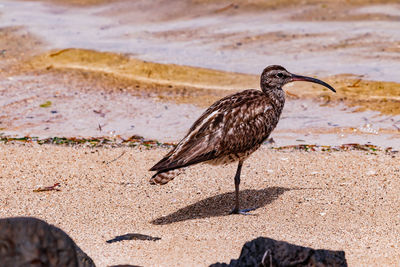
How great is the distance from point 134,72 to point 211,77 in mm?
1516

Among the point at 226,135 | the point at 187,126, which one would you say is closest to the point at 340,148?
the point at 187,126

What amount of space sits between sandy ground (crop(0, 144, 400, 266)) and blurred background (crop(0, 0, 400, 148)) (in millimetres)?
962

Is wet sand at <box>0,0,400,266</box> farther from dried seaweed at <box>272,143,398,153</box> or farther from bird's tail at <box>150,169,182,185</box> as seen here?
bird's tail at <box>150,169,182,185</box>

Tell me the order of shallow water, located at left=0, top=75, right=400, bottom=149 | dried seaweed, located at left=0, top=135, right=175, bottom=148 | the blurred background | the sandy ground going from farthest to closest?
the blurred background < shallow water, located at left=0, top=75, right=400, bottom=149 < dried seaweed, located at left=0, top=135, right=175, bottom=148 < the sandy ground

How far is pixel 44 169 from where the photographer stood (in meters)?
7.39

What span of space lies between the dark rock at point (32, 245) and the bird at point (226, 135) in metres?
2.00

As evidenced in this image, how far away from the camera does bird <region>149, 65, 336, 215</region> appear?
5.96 m

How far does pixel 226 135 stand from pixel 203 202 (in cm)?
88

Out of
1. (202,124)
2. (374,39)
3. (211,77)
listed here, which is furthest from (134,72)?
(202,124)

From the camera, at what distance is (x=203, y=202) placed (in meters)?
6.56

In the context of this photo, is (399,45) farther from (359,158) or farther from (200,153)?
(200,153)

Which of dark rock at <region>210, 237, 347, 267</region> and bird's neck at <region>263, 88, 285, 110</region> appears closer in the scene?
dark rock at <region>210, 237, 347, 267</region>

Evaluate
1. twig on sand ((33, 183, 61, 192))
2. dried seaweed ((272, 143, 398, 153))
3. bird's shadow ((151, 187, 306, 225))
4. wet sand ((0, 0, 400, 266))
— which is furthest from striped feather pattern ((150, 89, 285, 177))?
dried seaweed ((272, 143, 398, 153))

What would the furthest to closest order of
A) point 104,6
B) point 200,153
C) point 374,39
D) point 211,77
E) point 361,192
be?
point 104,6 < point 374,39 < point 211,77 < point 361,192 < point 200,153
